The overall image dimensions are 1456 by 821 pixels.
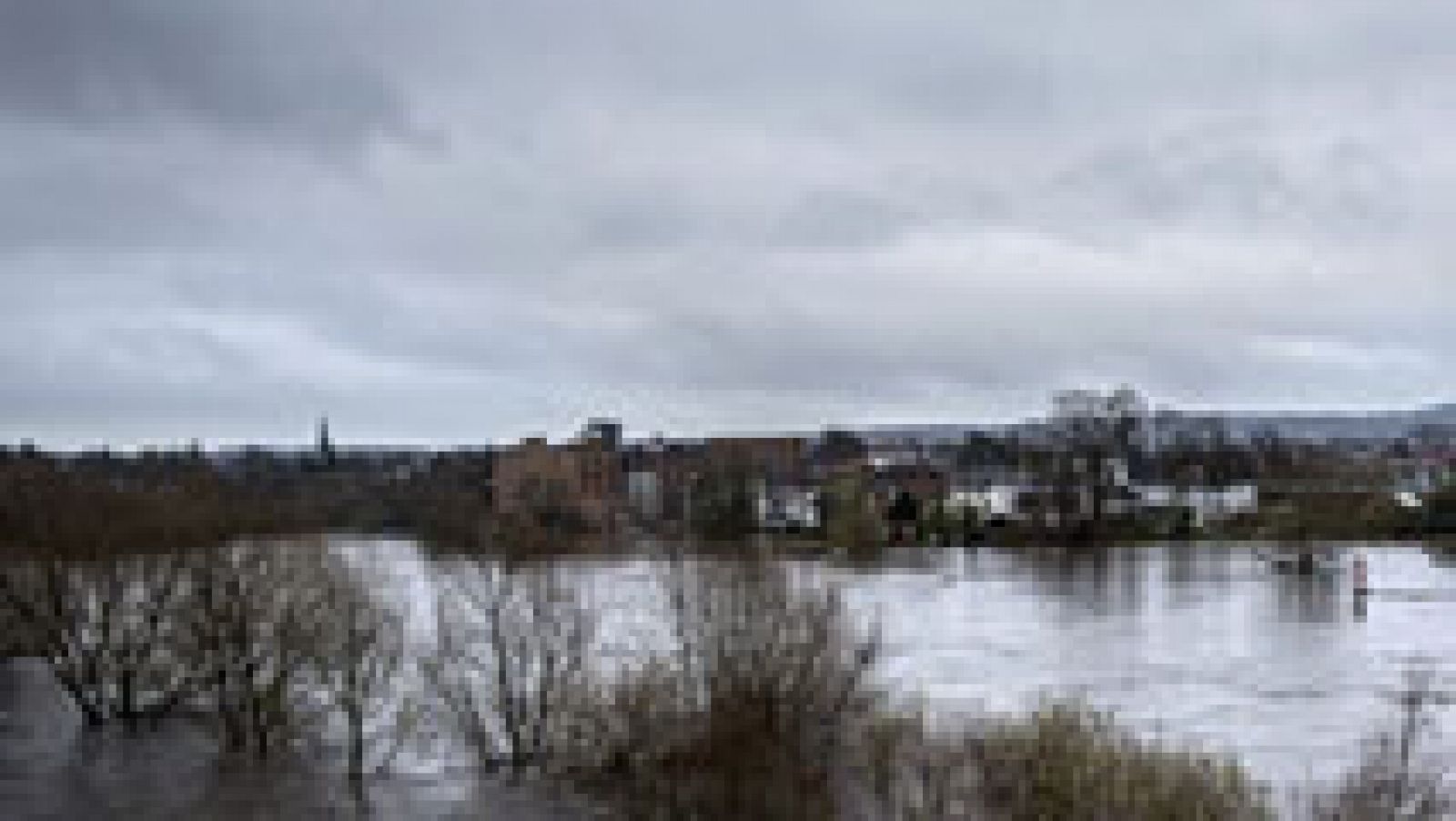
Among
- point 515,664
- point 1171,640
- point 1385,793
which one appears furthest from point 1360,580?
point 1385,793

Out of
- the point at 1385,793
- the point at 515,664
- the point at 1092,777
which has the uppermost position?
the point at 1385,793

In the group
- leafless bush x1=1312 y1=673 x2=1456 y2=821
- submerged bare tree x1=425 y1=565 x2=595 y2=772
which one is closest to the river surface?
submerged bare tree x1=425 y1=565 x2=595 y2=772

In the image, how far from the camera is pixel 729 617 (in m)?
31.6

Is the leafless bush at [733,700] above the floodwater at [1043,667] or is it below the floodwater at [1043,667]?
above

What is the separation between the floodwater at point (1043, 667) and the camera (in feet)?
111

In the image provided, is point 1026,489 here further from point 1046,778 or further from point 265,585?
point 1046,778

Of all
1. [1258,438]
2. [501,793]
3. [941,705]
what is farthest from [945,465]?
[501,793]

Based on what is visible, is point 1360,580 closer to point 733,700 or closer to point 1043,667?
point 1043,667

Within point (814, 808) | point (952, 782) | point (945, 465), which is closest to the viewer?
point (952, 782)

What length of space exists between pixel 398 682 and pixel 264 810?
32.2 ft

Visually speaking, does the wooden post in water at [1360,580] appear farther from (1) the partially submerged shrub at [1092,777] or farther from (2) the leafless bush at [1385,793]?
(2) the leafless bush at [1385,793]

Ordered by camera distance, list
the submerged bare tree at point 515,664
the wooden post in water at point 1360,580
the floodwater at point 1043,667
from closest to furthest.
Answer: the floodwater at point 1043,667 < the submerged bare tree at point 515,664 < the wooden post in water at point 1360,580

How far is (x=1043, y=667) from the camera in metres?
53.3

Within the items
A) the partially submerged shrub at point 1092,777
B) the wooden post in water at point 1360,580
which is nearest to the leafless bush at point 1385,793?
the partially submerged shrub at point 1092,777
